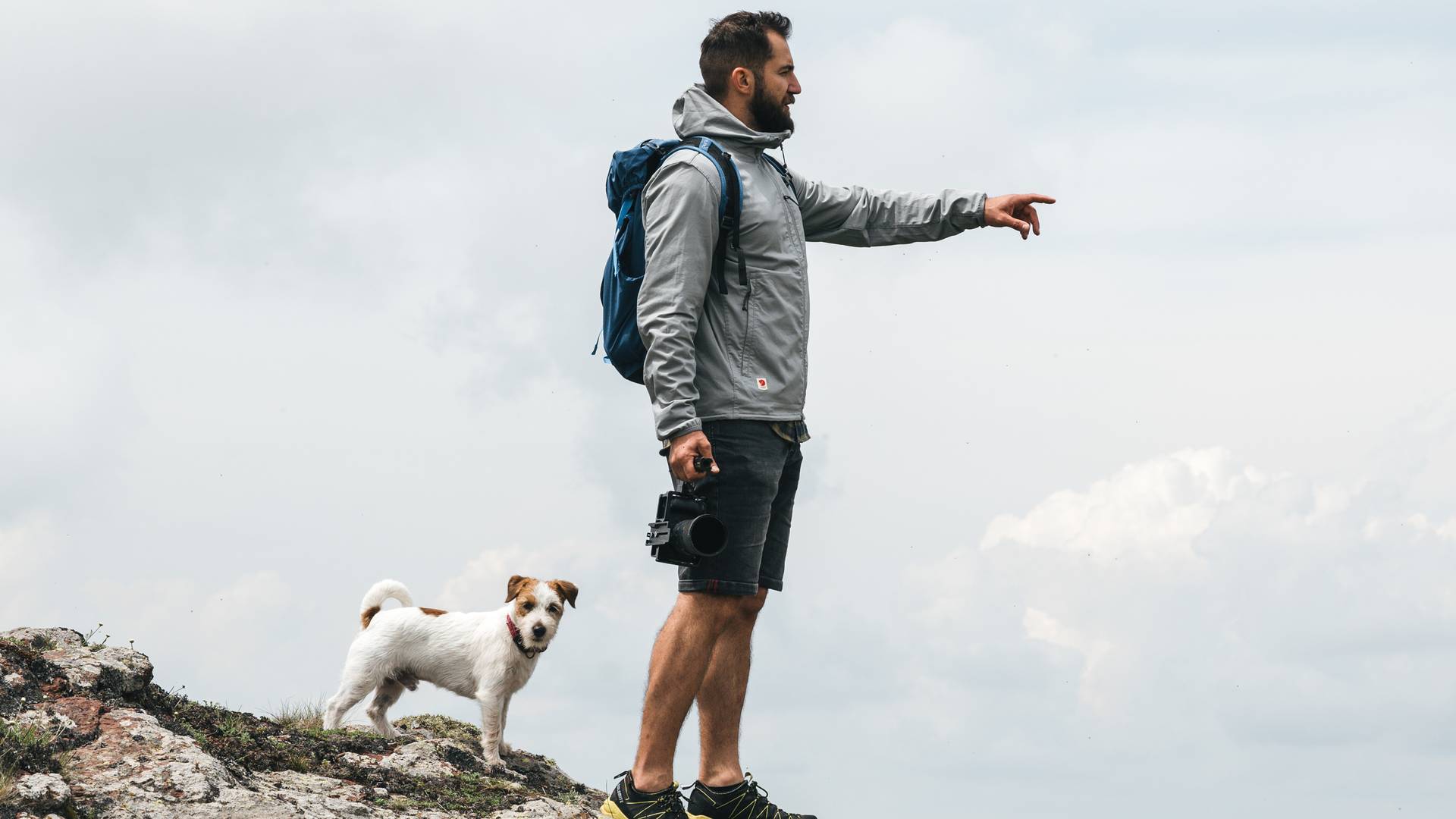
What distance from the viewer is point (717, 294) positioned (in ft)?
16.4

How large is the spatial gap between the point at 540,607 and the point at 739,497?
162 inches

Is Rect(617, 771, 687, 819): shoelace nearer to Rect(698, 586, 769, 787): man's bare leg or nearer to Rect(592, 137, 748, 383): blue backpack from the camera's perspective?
Rect(698, 586, 769, 787): man's bare leg

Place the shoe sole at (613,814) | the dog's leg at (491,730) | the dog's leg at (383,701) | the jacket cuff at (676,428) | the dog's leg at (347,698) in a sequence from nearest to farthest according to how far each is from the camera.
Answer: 1. the jacket cuff at (676,428)
2. the shoe sole at (613,814)
3. the dog's leg at (491,730)
4. the dog's leg at (347,698)
5. the dog's leg at (383,701)

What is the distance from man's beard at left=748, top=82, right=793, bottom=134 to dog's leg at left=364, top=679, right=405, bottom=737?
5590 millimetres

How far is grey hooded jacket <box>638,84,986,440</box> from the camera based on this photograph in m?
4.76

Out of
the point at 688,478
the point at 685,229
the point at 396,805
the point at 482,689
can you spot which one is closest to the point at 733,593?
the point at 688,478

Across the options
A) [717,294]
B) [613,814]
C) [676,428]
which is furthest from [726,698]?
[717,294]

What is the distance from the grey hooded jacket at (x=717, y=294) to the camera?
476 cm

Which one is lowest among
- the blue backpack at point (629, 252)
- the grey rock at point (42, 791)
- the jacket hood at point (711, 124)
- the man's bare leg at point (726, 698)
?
the grey rock at point (42, 791)

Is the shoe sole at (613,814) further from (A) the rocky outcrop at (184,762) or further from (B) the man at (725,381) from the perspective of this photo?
(A) the rocky outcrop at (184,762)

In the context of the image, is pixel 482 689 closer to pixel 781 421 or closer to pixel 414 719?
pixel 414 719

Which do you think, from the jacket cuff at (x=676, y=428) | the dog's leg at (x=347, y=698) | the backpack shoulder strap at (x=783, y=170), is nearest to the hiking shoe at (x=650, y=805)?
the jacket cuff at (x=676, y=428)

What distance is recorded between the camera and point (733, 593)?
4.95 meters

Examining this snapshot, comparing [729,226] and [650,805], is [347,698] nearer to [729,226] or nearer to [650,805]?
[650,805]
